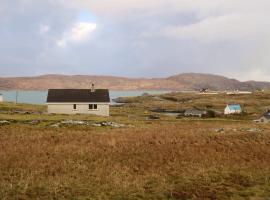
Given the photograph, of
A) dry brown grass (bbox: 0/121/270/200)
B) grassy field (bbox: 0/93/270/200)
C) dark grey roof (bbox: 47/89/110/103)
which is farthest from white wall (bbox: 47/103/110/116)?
dry brown grass (bbox: 0/121/270/200)

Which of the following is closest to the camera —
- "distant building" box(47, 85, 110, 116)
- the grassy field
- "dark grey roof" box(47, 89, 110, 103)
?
the grassy field

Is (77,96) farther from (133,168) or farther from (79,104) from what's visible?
(133,168)

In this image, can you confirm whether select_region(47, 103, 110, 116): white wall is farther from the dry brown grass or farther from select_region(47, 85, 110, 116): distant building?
the dry brown grass

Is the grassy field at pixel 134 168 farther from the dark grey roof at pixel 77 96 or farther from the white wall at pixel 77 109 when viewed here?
the dark grey roof at pixel 77 96

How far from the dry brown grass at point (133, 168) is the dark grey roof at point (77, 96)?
46405 mm

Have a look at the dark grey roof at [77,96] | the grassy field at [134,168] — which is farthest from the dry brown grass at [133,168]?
the dark grey roof at [77,96]

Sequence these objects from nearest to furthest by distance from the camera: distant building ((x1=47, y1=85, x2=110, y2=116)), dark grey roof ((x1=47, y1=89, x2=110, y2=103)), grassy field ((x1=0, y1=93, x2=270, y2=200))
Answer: grassy field ((x1=0, y1=93, x2=270, y2=200)), distant building ((x1=47, y1=85, x2=110, y2=116)), dark grey roof ((x1=47, y1=89, x2=110, y2=103))

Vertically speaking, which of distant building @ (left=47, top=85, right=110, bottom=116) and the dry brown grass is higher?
distant building @ (left=47, top=85, right=110, bottom=116)

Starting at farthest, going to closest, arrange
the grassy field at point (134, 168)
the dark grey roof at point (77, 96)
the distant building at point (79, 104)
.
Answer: the dark grey roof at point (77, 96)
the distant building at point (79, 104)
the grassy field at point (134, 168)

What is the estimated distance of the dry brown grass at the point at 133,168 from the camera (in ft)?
57.1

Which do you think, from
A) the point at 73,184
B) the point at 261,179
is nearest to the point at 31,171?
the point at 73,184

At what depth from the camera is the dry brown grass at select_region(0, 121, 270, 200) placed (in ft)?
57.1

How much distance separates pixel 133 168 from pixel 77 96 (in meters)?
59.8

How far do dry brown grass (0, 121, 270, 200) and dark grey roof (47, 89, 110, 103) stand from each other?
46.4 meters
